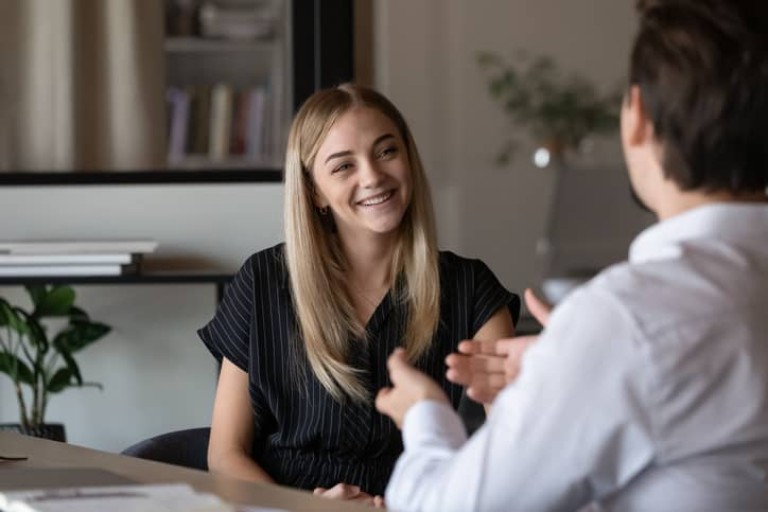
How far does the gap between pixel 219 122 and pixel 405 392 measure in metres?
2.70

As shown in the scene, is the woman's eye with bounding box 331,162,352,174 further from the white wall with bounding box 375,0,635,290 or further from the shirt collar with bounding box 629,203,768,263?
the white wall with bounding box 375,0,635,290

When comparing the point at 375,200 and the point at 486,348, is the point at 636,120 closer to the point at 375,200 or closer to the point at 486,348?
the point at 486,348

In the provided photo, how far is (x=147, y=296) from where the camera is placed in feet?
13.5

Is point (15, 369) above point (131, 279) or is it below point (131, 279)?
below

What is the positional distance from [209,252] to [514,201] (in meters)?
0.93

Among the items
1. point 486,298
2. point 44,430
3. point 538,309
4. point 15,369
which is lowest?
point 44,430

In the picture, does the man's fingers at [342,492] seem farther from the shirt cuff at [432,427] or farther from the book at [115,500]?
the shirt cuff at [432,427]

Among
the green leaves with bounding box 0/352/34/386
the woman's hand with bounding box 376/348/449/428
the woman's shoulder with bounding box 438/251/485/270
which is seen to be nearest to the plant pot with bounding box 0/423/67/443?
the green leaves with bounding box 0/352/34/386

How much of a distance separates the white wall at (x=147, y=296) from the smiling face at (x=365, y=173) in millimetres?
1412

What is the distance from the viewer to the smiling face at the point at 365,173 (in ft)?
8.62

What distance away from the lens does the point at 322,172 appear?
2662 mm

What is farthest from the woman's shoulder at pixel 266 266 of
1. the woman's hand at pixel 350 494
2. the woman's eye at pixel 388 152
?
the woman's hand at pixel 350 494

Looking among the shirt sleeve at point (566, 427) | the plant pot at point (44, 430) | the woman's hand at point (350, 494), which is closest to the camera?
the shirt sleeve at point (566, 427)

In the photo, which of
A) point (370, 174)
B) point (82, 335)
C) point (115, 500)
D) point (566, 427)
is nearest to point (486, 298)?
point (370, 174)
